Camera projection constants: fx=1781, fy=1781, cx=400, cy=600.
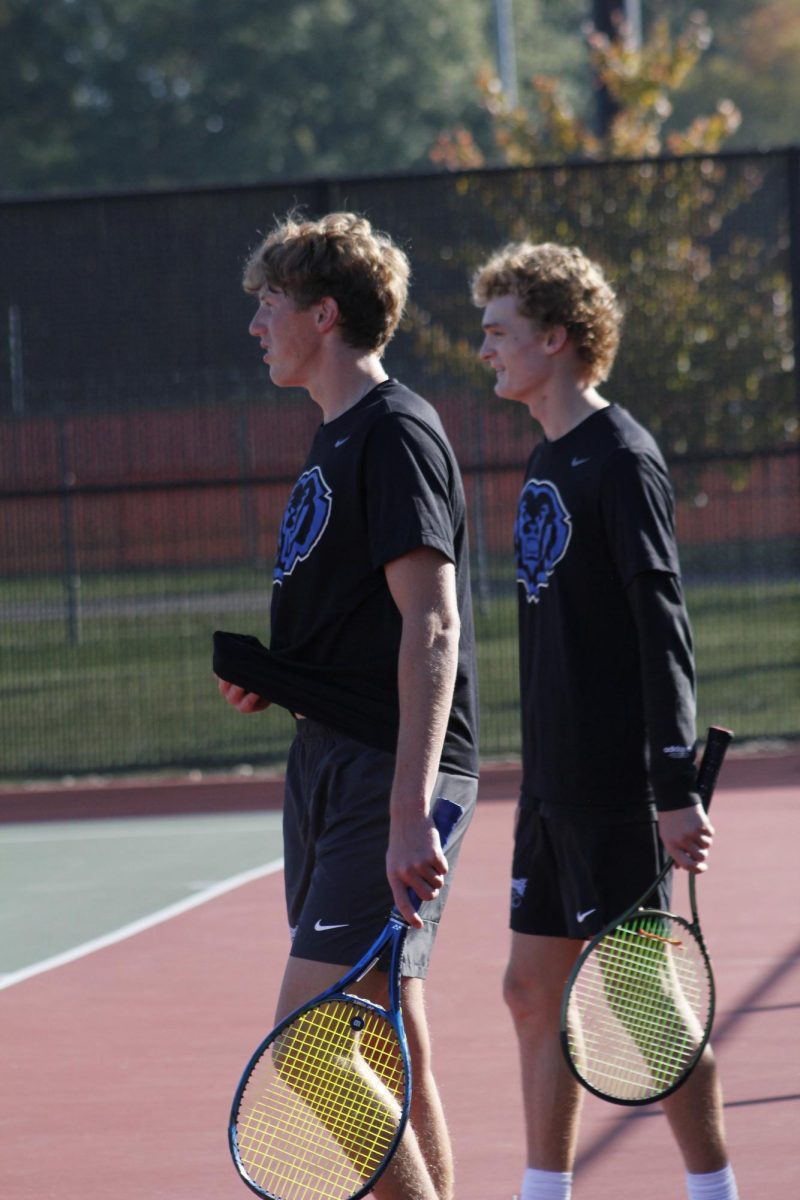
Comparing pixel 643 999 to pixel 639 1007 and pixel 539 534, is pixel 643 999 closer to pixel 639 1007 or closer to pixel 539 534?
pixel 639 1007

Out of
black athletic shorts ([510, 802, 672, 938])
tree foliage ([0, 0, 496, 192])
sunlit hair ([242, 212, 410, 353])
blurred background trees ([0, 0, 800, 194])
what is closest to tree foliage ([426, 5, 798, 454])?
black athletic shorts ([510, 802, 672, 938])

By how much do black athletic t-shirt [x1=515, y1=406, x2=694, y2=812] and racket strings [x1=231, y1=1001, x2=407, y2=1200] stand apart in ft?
2.55

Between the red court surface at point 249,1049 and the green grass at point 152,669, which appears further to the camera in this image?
the green grass at point 152,669

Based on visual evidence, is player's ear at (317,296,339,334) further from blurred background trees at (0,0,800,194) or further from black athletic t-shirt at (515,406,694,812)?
blurred background trees at (0,0,800,194)

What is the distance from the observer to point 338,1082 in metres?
2.92

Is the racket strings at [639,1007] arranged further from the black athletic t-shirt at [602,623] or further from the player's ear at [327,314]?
the player's ear at [327,314]

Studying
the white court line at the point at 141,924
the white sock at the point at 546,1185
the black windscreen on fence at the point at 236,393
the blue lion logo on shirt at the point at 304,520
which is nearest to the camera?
the blue lion logo on shirt at the point at 304,520

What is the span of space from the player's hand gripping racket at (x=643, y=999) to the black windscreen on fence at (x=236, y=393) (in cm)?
648

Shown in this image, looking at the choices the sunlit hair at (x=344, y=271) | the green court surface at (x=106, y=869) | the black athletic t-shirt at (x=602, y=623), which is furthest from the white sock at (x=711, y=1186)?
the green court surface at (x=106, y=869)

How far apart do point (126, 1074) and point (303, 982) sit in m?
2.18

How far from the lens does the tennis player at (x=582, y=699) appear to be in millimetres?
3352

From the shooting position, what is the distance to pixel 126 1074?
4.99m

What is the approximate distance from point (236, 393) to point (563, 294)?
620cm

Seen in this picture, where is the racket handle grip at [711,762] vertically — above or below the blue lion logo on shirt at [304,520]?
below
